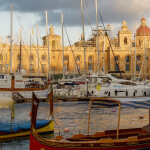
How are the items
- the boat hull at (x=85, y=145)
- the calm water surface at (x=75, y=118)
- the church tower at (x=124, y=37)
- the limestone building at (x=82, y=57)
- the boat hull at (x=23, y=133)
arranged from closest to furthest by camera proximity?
the boat hull at (x=85, y=145), the boat hull at (x=23, y=133), the calm water surface at (x=75, y=118), the limestone building at (x=82, y=57), the church tower at (x=124, y=37)

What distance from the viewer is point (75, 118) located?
90.2ft

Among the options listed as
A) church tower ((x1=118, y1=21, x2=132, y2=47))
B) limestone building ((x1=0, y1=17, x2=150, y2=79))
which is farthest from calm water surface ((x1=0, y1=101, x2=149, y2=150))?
church tower ((x1=118, y1=21, x2=132, y2=47))

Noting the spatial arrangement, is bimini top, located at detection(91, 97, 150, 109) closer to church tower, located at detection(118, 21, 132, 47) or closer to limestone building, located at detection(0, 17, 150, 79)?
limestone building, located at detection(0, 17, 150, 79)

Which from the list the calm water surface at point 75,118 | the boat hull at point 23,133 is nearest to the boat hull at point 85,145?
the calm water surface at point 75,118

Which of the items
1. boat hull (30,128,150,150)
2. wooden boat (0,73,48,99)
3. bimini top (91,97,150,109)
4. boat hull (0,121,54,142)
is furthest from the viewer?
wooden boat (0,73,48,99)

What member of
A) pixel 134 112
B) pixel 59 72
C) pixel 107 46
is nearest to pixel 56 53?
pixel 59 72

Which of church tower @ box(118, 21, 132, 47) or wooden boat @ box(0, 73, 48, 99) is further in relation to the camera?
church tower @ box(118, 21, 132, 47)

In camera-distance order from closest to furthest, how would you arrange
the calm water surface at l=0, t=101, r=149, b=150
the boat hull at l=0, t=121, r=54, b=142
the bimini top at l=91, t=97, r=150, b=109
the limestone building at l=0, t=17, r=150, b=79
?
1. the bimini top at l=91, t=97, r=150, b=109
2. the boat hull at l=0, t=121, r=54, b=142
3. the calm water surface at l=0, t=101, r=149, b=150
4. the limestone building at l=0, t=17, r=150, b=79

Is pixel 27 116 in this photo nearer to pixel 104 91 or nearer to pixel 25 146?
pixel 25 146

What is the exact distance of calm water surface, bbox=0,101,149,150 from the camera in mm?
21073

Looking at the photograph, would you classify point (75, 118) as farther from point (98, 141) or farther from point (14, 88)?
point (98, 141)

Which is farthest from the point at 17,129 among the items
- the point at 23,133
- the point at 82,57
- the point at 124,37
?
the point at 124,37

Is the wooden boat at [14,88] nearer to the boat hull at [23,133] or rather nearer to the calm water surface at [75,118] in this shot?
the calm water surface at [75,118]

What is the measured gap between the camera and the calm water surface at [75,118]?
21073 millimetres
